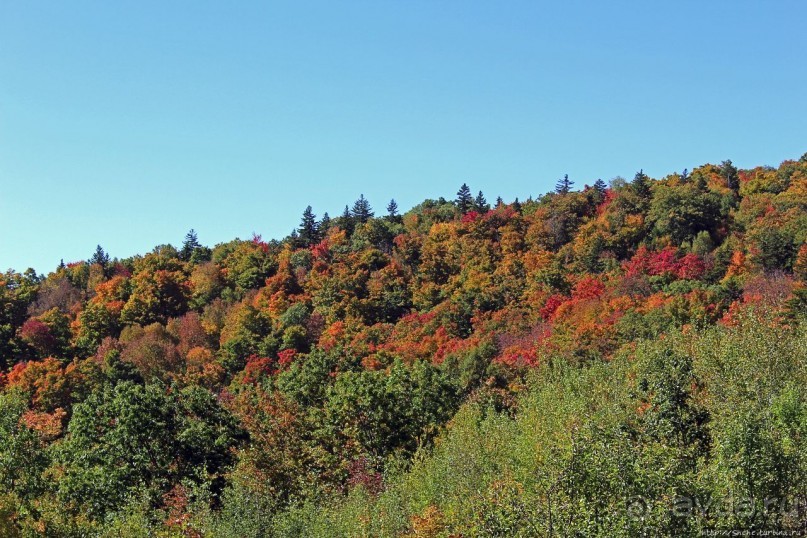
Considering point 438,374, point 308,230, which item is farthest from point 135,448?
point 308,230

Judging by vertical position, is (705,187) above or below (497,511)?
above

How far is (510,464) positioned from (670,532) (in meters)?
12.3

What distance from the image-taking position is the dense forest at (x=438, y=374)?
23594 mm

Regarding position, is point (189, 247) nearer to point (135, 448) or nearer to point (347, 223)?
point (347, 223)

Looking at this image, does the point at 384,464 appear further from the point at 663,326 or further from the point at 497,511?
the point at 663,326

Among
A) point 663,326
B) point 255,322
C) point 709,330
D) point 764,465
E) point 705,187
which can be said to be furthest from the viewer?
point 705,187

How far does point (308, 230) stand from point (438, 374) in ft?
201

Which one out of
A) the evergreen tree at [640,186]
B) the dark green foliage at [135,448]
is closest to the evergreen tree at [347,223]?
the evergreen tree at [640,186]

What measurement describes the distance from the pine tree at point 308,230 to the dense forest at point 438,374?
1.92 feet

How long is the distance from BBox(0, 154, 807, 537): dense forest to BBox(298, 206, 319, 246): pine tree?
1.92ft

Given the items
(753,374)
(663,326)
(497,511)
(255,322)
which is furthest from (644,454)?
(255,322)

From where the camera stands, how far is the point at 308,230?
11006 cm

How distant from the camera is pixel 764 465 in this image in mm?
22906

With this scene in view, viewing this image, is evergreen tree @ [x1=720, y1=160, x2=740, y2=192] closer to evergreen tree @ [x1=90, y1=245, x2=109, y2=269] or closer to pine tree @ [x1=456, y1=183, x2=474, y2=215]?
pine tree @ [x1=456, y1=183, x2=474, y2=215]
